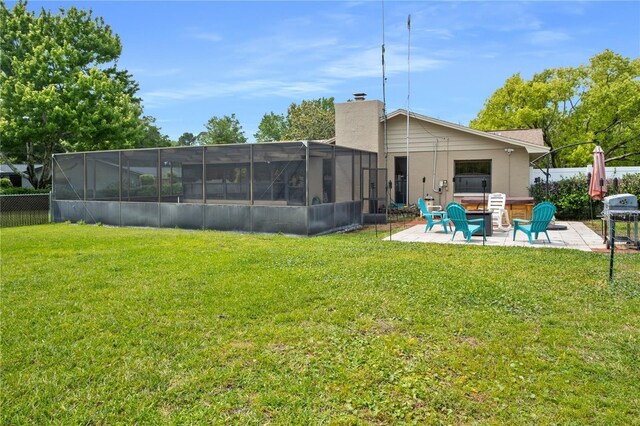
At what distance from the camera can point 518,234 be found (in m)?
11.3

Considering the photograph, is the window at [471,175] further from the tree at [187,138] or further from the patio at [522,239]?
the tree at [187,138]

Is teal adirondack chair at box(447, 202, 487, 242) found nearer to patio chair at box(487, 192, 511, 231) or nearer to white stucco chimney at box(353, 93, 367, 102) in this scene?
patio chair at box(487, 192, 511, 231)

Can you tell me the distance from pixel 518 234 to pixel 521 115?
1972 cm

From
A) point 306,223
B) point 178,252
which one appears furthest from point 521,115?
point 178,252

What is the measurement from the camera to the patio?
9445mm

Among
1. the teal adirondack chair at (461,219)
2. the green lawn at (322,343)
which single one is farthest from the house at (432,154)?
the green lawn at (322,343)

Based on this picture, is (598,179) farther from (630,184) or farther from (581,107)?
(581,107)

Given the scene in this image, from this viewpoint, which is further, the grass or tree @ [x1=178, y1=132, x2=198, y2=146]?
tree @ [x1=178, y1=132, x2=198, y2=146]

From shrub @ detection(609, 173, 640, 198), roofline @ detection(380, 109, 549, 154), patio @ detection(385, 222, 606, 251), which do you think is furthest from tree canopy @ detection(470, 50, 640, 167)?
patio @ detection(385, 222, 606, 251)

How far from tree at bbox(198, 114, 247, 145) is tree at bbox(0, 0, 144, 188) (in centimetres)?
2764

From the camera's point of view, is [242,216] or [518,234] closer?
[518,234]

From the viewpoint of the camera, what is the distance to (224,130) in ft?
177

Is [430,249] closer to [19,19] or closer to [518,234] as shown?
[518,234]

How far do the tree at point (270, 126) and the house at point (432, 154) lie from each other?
48.6 m
